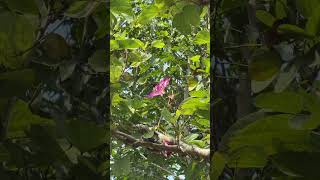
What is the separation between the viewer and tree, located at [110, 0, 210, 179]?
47.2 inches

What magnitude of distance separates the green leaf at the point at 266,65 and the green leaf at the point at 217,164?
0.38 feet

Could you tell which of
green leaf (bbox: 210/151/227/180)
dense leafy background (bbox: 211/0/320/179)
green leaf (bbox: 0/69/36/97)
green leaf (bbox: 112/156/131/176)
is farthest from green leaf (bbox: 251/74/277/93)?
green leaf (bbox: 112/156/131/176)

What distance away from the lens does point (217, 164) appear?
73cm

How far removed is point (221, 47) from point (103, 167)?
245 millimetres

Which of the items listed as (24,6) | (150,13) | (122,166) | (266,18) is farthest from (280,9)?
(122,166)

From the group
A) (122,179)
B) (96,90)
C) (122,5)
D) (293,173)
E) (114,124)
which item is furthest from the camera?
(122,179)

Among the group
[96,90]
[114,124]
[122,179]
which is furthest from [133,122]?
[96,90]

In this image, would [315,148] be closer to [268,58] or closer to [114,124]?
[268,58]

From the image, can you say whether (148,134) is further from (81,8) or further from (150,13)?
(81,8)

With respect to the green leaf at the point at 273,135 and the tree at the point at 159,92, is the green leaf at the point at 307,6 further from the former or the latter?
the tree at the point at 159,92

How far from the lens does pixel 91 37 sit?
80 cm

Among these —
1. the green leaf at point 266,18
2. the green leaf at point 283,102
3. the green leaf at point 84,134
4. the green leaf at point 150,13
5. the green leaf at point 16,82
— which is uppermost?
the green leaf at point 150,13

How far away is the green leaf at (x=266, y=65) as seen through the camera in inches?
28.0

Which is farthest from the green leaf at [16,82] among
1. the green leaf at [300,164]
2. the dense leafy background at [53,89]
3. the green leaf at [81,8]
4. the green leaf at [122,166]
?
the green leaf at [122,166]
